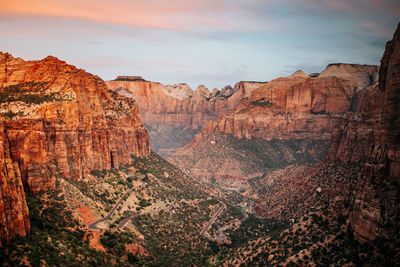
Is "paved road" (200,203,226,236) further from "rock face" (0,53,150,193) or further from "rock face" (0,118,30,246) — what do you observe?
"rock face" (0,118,30,246)

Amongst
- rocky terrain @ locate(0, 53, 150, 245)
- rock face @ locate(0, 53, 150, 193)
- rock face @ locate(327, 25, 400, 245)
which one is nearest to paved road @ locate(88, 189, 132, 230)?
rock face @ locate(0, 53, 150, 193)

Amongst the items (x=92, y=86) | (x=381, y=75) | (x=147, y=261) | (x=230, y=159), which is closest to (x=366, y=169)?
(x=381, y=75)

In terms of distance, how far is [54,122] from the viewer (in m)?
68.9

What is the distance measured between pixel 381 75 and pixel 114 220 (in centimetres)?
5700

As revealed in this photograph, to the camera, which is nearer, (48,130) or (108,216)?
(48,130)

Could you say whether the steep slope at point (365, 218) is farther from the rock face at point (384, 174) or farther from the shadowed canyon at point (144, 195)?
the shadowed canyon at point (144, 195)

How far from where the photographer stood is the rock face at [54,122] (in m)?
59.4

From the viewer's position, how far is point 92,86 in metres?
88.5

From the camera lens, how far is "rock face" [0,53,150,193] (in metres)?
59.4

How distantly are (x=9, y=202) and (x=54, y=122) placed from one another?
28.0m

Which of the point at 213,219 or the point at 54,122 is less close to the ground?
the point at 54,122

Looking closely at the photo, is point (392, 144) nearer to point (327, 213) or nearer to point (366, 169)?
point (366, 169)

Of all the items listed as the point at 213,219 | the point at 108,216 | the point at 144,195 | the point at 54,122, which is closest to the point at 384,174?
the point at 108,216

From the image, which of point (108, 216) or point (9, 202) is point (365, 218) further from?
point (108, 216)
